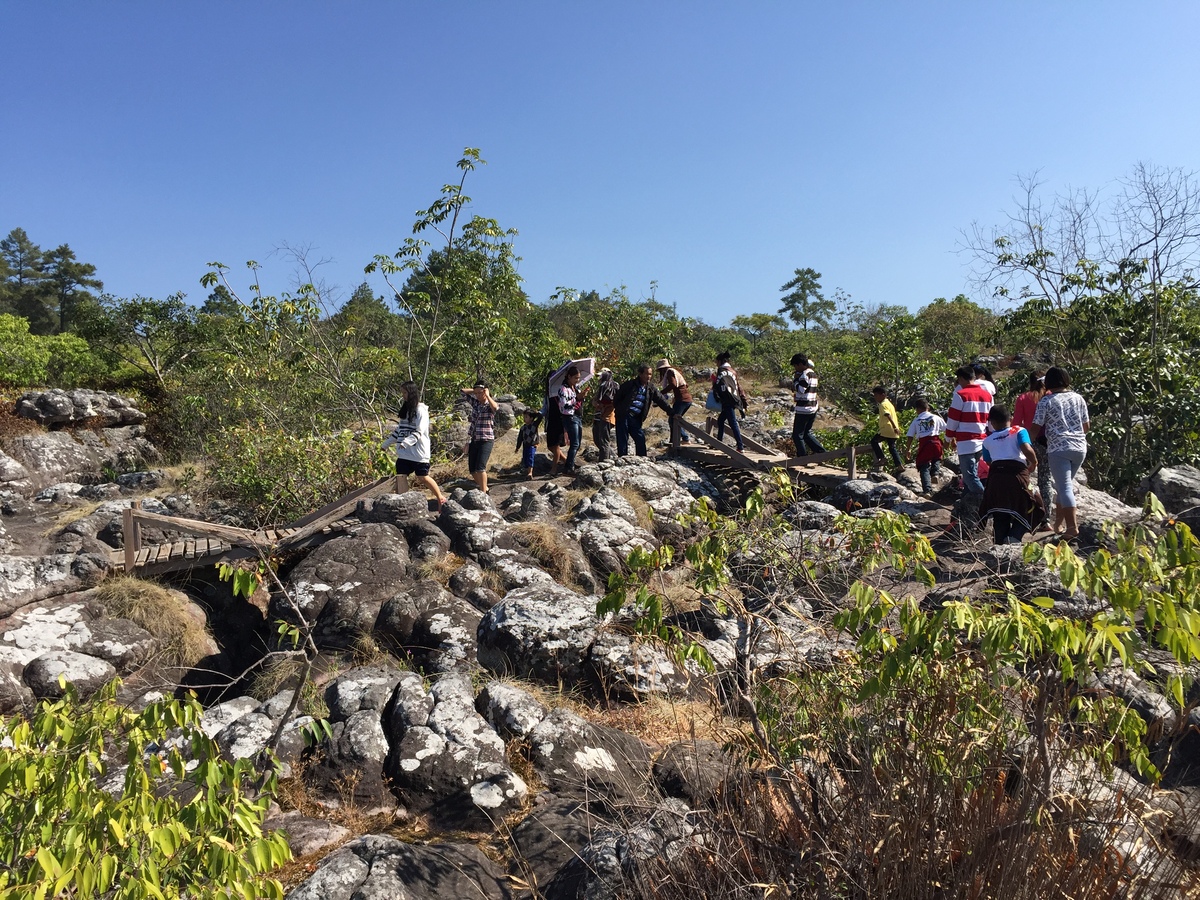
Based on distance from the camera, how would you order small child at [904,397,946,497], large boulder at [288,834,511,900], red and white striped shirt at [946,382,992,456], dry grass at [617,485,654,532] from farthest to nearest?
small child at [904,397,946,497] < dry grass at [617,485,654,532] < red and white striped shirt at [946,382,992,456] < large boulder at [288,834,511,900]

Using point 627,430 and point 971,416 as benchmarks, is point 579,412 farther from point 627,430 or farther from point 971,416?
point 971,416

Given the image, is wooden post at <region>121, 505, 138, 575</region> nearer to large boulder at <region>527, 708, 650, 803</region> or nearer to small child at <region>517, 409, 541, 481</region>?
small child at <region>517, 409, 541, 481</region>

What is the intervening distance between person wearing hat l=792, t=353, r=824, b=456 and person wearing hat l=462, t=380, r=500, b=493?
393cm

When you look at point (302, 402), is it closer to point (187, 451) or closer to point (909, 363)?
point (187, 451)

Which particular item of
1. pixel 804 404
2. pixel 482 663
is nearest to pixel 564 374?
pixel 804 404

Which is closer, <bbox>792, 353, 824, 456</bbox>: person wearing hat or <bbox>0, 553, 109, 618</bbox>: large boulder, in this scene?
<bbox>0, 553, 109, 618</bbox>: large boulder

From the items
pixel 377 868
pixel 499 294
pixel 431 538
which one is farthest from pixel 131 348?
pixel 377 868

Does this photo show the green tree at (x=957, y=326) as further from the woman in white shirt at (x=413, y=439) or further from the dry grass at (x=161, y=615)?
the dry grass at (x=161, y=615)

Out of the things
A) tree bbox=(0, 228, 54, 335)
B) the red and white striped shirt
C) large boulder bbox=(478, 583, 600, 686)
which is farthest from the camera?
tree bbox=(0, 228, 54, 335)

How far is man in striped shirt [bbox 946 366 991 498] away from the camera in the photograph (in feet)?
28.1

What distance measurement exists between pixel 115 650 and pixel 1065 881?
7313 mm

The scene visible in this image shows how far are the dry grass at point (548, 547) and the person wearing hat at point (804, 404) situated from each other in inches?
155

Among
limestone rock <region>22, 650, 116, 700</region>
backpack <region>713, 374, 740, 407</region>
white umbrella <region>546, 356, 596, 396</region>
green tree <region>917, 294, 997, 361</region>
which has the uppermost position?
green tree <region>917, 294, 997, 361</region>

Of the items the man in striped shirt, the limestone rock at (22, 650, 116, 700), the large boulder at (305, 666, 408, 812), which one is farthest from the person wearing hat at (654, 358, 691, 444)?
the limestone rock at (22, 650, 116, 700)
